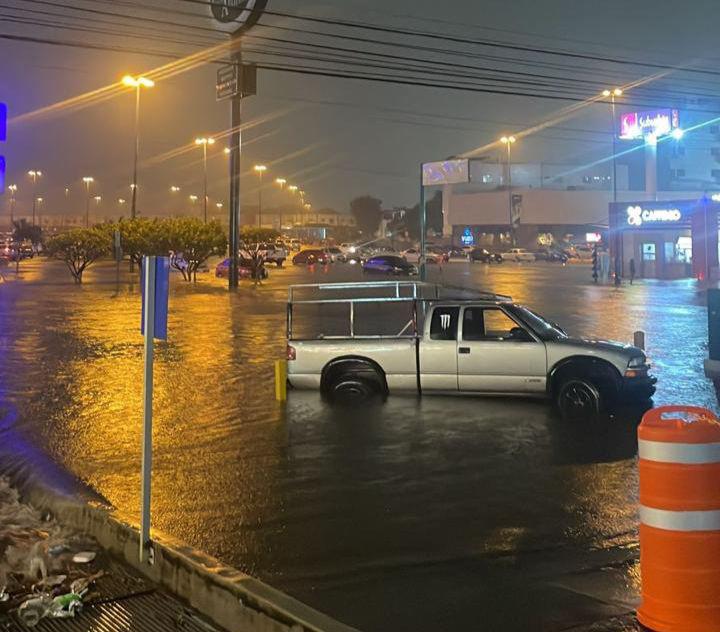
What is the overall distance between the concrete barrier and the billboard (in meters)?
24.1

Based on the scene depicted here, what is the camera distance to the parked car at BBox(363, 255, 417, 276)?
55719 millimetres

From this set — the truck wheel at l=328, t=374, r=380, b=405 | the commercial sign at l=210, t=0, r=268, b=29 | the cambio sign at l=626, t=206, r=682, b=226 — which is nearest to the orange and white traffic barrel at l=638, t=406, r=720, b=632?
the truck wheel at l=328, t=374, r=380, b=405

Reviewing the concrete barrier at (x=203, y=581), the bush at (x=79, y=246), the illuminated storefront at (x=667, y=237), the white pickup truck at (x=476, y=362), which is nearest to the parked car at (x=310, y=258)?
the bush at (x=79, y=246)

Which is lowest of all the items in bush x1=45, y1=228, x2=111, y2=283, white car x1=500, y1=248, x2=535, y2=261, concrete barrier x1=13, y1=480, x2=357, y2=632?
concrete barrier x1=13, y1=480, x2=357, y2=632

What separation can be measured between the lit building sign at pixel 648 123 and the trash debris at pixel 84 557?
72.1 metres

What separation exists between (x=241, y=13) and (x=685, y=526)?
20372 mm

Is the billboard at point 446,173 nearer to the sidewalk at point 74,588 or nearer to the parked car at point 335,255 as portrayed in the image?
the sidewalk at point 74,588

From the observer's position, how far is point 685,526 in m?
3.93

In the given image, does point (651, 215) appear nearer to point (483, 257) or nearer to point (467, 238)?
point (483, 257)

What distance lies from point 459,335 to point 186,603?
21.2ft

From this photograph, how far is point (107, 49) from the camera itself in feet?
70.6

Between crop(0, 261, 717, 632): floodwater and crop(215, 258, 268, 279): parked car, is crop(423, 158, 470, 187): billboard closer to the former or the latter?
crop(0, 261, 717, 632): floodwater

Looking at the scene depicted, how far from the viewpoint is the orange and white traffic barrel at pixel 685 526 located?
390 cm

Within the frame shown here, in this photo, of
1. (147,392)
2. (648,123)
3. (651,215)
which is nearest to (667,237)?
(651,215)
